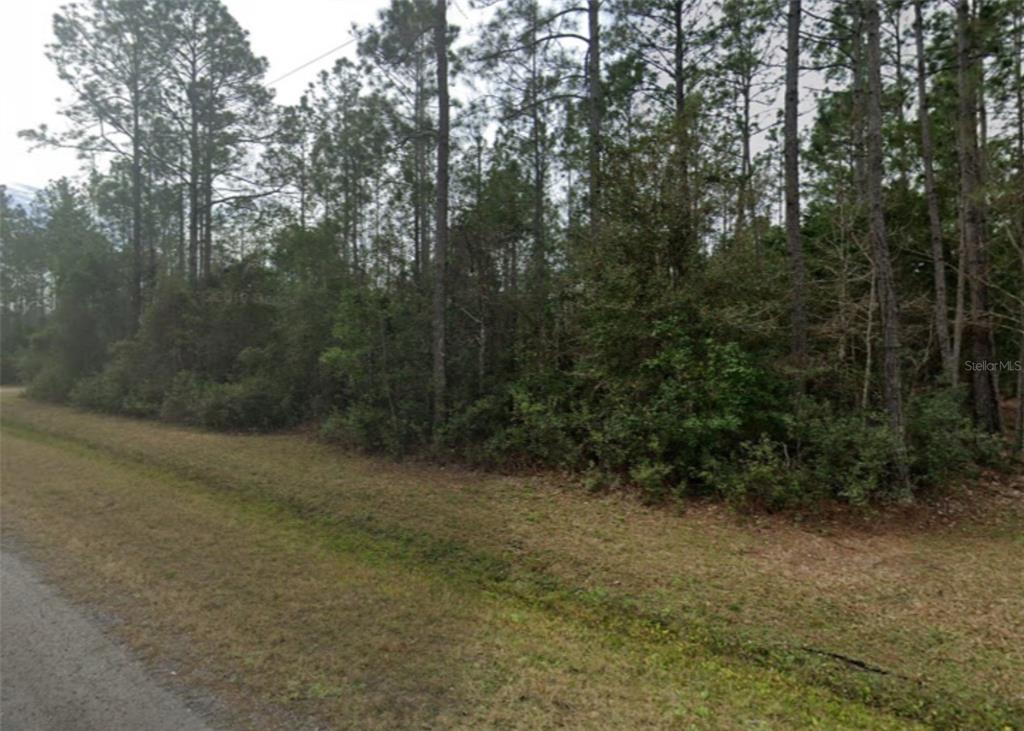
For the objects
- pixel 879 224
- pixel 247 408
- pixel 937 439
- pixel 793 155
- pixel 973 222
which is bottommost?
pixel 247 408

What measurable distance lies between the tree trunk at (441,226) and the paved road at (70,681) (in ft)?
18.2

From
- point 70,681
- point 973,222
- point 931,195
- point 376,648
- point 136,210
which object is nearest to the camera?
point 70,681

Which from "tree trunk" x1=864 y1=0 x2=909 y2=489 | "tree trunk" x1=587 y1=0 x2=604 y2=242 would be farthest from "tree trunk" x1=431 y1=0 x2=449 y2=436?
"tree trunk" x1=864 y1=0 x2=909 y2=489

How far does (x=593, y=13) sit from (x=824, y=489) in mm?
9009

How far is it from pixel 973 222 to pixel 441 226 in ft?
28.7

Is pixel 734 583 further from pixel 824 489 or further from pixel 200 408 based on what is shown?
pixel 200 408

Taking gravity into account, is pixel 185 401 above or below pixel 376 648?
above

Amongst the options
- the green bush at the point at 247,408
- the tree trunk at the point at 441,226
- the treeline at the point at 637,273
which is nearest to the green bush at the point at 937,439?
the treeline at the point at 637,273

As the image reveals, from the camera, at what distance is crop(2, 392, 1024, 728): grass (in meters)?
2.64

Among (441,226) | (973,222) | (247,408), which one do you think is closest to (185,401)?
(247,408)

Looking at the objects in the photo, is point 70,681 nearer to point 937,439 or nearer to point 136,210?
point 937,439

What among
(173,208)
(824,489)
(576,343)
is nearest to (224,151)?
(173,208)

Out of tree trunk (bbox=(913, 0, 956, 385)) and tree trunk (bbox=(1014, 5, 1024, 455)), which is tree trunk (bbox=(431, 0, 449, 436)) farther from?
tree trunk (bbox=(1014, 5, 1024, 455))

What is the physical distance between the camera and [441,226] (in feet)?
28.2
